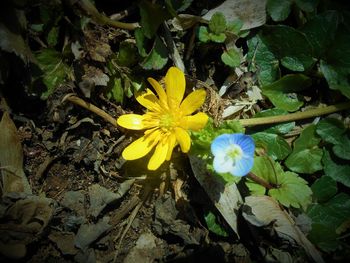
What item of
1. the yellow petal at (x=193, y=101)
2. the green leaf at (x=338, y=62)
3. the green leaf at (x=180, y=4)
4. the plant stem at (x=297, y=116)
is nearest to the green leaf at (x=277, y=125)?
the plant stem at (x=297, y=116)

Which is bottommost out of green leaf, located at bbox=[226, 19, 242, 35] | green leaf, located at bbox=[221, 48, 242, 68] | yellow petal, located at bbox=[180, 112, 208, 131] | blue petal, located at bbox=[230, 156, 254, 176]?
blue petal, located at bbox=[230, 156, 254, 176]

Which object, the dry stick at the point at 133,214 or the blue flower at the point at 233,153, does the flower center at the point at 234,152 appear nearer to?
the blue flower at the point at 233,153

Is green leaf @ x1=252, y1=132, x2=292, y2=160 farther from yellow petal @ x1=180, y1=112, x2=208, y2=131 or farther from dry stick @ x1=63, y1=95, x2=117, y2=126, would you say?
dry stick @ x1=63, y1=95, x2=117, y2=126

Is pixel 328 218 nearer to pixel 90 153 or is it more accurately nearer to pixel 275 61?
pixel 275 61

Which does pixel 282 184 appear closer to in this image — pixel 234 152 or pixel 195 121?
pixel 234 152

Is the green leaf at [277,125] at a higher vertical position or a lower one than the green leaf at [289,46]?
lower

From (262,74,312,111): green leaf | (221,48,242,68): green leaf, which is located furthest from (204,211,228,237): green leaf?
(221,48,242,68): green leaf

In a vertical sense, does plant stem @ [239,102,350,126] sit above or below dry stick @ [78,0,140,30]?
below
